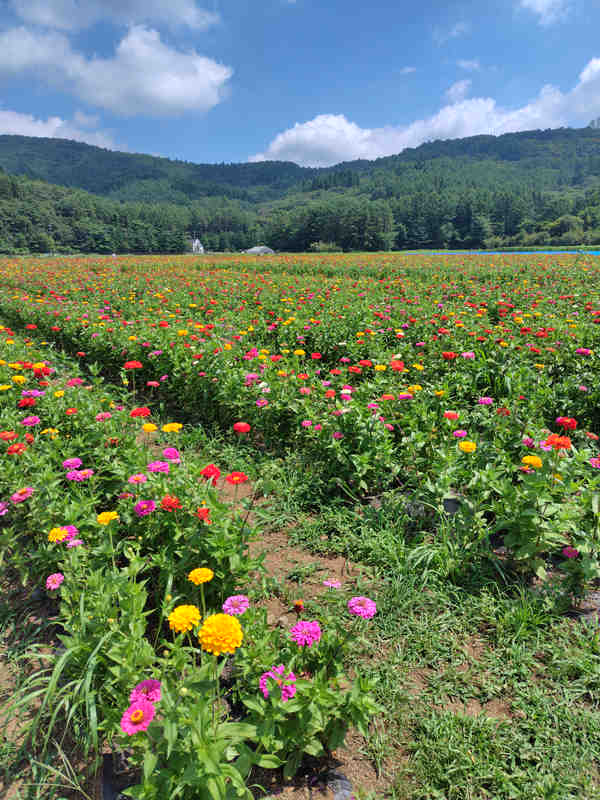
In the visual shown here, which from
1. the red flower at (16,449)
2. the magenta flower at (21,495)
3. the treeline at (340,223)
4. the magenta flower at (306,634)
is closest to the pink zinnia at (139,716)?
the magenta flower at (306,634)

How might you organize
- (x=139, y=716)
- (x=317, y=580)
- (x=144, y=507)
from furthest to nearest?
(x=317, y=580), (x=144, y=507), (x=139, y=716)

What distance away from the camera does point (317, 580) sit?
2.63 m

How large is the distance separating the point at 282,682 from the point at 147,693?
1.63ft

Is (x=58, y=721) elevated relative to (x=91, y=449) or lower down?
lower down

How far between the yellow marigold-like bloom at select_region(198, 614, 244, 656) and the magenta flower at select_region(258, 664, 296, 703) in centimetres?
33

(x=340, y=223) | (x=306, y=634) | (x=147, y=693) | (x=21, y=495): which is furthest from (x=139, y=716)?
(x=340, y=223)

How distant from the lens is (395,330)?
598cm

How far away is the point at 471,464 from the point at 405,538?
738 mm

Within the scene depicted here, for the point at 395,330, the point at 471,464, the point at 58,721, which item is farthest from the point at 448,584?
the point at 395,330

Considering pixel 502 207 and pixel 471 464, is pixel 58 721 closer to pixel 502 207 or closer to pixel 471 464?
pixel 471 464

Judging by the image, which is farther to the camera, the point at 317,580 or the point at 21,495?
the point at 317,580

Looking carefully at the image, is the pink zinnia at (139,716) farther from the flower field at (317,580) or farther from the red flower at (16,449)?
the red flower at (16,449)

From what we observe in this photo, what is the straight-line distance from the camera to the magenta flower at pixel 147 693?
1.38 meters

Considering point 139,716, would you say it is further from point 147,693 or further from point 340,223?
point 340,223
